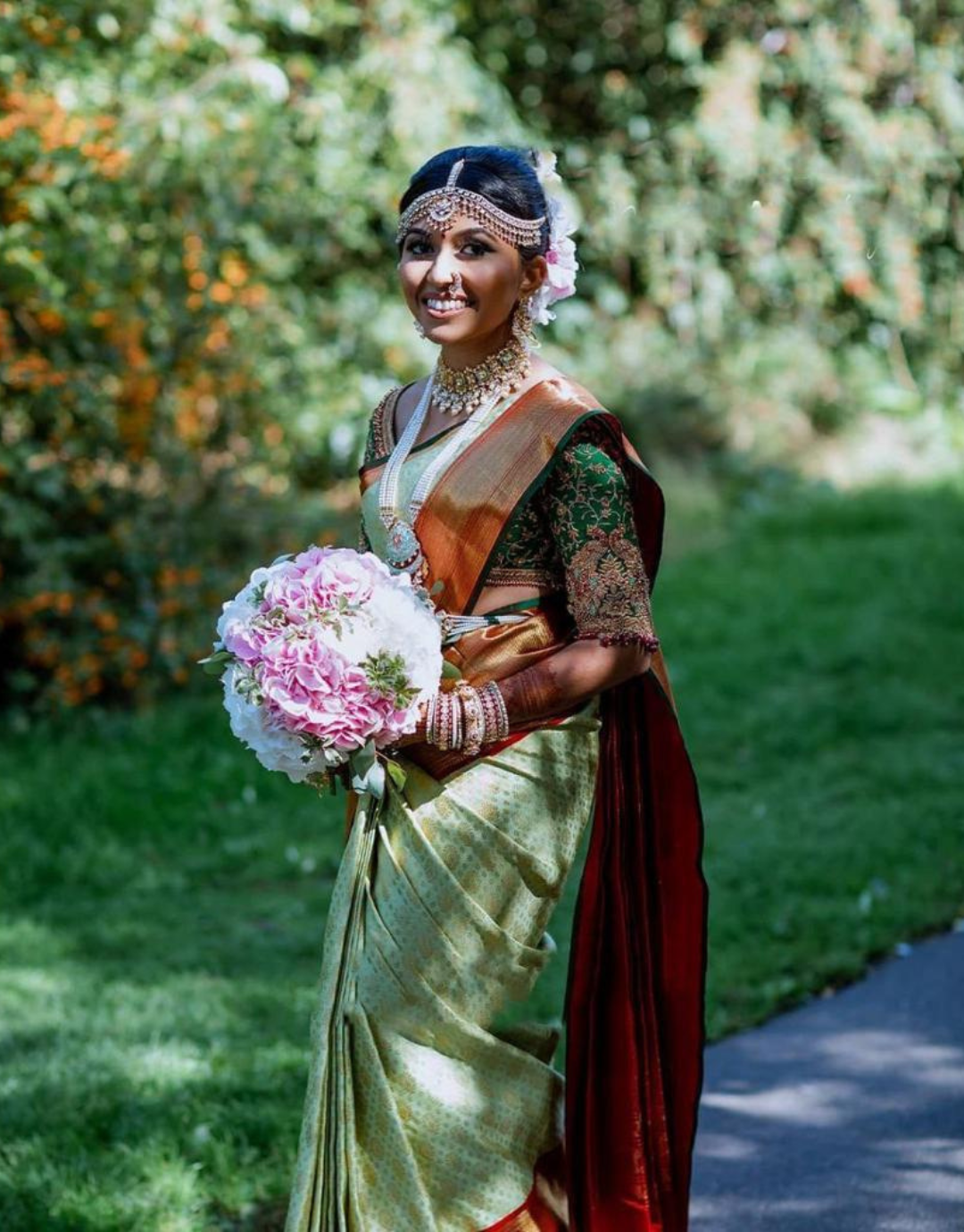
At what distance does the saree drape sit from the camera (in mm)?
2887

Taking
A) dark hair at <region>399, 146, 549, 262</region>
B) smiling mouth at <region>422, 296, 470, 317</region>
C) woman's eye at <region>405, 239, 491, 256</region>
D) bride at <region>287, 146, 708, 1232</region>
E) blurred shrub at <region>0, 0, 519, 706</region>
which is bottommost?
bride at <region>287, 146, 708, 1232</region>

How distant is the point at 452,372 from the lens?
3059mm

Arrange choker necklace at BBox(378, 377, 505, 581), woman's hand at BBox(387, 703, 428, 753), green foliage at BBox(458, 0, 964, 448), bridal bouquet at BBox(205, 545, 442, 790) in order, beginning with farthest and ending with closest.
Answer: green foliage at BBox(458, 0, 964, 448) → choker necklace at BBox(378, 377, 505, 581) → woman's hand at BBox(387, 703, 428, 753) → bridal bouquet at BBox(205, 545, 442, 790)

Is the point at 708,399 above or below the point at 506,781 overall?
above

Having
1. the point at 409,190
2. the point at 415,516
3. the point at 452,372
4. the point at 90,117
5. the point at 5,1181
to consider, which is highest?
the point at 90,117

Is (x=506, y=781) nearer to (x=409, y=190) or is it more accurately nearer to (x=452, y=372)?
(x=452, y=372)

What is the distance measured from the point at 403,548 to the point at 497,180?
0.64 meters

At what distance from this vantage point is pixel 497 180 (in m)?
2.95

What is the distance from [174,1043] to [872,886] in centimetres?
248

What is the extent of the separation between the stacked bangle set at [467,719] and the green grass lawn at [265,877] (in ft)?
4.85

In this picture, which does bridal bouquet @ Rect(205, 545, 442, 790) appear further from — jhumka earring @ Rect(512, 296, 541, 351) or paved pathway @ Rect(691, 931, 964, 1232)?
paved pathway @ Rect(691, 931, 964, 1232)

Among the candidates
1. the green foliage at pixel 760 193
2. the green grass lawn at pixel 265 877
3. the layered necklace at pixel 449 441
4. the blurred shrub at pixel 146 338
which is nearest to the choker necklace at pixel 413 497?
the layered necklace at pixel 449 441

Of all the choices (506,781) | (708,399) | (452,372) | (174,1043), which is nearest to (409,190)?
(452,372)

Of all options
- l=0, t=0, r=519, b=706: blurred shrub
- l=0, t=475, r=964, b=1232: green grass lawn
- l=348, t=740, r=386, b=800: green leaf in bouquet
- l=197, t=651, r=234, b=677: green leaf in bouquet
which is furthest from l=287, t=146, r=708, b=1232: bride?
l=0, t=0, r=519, b=706: blurred shrub
